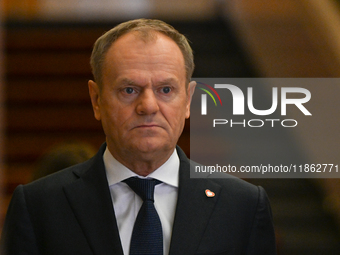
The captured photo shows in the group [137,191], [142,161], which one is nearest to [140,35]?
[142,161]

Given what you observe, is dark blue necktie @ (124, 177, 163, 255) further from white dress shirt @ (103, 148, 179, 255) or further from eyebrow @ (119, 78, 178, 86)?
eyebrow @ (119, 78, 178, 86)

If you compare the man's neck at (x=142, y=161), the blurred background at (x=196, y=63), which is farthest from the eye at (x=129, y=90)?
the blurred background at (x=196, y=63)

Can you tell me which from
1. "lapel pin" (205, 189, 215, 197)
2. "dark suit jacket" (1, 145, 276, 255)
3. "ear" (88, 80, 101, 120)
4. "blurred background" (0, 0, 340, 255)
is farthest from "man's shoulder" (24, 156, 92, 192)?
"blurred background" (0, 0, 340, 255)

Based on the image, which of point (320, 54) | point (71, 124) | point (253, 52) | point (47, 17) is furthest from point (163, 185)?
point (47, 17)

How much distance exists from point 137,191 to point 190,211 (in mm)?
221

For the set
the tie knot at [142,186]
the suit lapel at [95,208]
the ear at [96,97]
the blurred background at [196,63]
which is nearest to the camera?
the suit lapel at [95,208]

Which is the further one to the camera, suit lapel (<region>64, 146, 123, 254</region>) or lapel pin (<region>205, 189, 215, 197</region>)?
lapel pin (<region>205, 189, 215, 197</region>)

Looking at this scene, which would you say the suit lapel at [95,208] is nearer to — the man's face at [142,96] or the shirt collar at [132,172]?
the shirt collar at [132,172]

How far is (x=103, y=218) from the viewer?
1.73 meters

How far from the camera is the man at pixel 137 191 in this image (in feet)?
5.63

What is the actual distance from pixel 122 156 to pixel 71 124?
9.75ft

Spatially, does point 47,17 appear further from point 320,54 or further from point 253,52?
point 320,54

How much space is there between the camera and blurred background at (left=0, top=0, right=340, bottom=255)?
12.3 ft

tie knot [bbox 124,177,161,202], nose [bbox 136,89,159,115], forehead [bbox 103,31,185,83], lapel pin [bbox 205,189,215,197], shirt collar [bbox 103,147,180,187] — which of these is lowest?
lapel pin [bbox 205,189,215,197]
